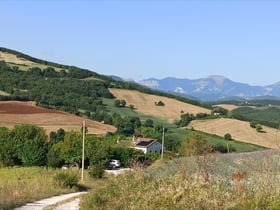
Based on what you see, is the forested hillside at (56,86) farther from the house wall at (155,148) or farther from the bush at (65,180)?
the bush at (65,180)

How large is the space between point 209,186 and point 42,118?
74.8 meters

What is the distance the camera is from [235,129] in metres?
91.4

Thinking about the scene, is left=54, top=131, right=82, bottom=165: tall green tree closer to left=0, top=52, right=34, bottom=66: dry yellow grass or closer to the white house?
the white house

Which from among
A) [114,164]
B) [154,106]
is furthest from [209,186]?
[154,106]

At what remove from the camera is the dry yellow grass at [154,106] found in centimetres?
10683

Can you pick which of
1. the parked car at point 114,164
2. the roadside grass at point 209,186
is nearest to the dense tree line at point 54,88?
the parked car at point 114,164

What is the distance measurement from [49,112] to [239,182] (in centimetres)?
8003

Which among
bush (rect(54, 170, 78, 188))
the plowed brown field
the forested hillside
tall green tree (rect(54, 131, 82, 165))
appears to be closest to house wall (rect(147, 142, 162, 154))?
the plowed brown field

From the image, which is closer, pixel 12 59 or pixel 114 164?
pixel 114 164

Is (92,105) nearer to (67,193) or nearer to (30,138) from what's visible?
(30,138)

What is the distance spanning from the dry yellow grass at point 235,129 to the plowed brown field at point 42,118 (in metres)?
17.1

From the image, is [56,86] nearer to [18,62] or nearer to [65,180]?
[18,62]

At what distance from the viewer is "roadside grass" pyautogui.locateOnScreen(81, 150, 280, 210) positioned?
11.7 metres

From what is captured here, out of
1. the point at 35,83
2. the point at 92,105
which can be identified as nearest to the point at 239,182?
the point at 92,105
